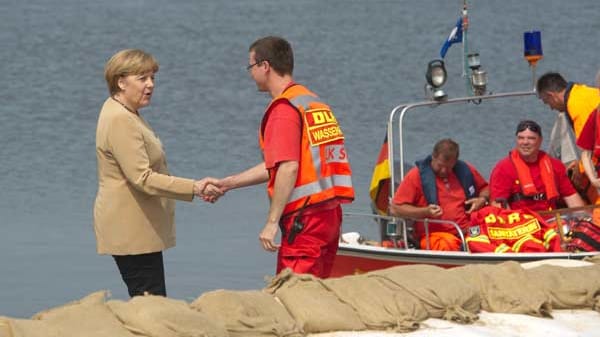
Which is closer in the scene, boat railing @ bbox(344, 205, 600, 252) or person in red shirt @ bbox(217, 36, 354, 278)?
person in red shirt @ bbox(217, 36, 354, 278)

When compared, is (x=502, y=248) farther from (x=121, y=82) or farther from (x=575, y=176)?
(x=121, y=82)

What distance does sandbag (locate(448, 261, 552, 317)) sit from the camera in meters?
5.51

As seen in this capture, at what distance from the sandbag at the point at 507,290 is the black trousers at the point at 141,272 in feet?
3.87

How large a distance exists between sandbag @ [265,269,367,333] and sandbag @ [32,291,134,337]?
27.8 inches

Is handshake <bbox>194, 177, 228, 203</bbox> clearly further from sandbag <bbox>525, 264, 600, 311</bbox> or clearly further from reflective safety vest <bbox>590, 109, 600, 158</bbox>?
reflective safety vest <bbox>590, 109, 600, 158</bbox>

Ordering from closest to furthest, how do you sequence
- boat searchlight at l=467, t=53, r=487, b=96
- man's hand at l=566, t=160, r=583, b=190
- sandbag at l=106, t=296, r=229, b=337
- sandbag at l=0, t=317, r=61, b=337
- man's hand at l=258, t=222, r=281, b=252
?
sandbag at l=0, t=317, r=61, b=337 → sandbag at l=106, t=296, r=229, b=337 → man's hand at l=258, t=222, r=281, b=252 → man's hand at l=566, t=160, r=583, b=190 → boat searchlight at l=467, t=53, r=487, b=96

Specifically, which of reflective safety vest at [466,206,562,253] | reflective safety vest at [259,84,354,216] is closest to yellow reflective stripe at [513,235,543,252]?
reflective safety vest at [466,206,562,253]

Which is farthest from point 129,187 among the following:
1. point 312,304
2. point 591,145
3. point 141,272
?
point 591,145

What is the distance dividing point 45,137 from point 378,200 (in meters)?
9.80

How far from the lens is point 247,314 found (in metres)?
4.83

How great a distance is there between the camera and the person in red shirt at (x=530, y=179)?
28.3 ft

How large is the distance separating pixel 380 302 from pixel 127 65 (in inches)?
54.5

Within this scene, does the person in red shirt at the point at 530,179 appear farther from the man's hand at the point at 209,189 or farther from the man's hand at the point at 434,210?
the man's hand at the point at 209,189

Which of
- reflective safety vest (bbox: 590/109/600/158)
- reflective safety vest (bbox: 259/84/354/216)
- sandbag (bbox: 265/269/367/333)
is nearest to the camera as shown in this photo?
sandbag (bbox: 265/269/367/333)
